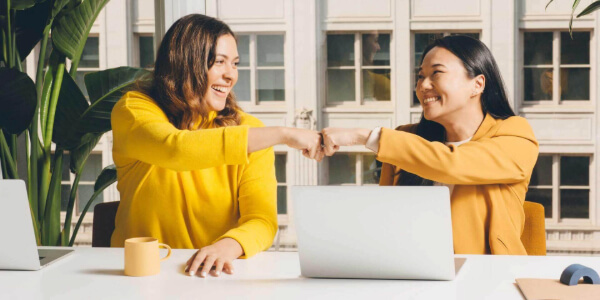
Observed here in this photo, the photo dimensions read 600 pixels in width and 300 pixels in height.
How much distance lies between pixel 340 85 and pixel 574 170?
1.27 metres

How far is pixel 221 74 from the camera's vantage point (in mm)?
2092

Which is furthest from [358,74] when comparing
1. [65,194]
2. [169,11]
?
[65,194]

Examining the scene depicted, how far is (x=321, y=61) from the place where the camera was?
330cm

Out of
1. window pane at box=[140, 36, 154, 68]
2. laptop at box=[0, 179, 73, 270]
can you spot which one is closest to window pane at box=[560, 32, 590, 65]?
window pane at box=[140, 36, 154, 68]

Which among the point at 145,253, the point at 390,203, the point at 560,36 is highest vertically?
the point at 560,36

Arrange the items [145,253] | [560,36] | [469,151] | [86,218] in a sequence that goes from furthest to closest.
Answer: [86,218], [560,36], [469,151], [145,253]

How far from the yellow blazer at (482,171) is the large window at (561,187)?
46.6 inches

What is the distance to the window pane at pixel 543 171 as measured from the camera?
10.5 ft

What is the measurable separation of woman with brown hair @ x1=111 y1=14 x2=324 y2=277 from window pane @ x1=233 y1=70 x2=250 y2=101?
119cm

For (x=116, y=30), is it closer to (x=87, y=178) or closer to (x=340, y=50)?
(x=87, y=178)

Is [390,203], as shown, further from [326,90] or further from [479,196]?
[326,90]

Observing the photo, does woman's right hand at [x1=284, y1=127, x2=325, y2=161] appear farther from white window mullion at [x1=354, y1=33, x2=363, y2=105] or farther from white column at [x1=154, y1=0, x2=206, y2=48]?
white column at [x1=154, y1=0, x2=206, y2=48]

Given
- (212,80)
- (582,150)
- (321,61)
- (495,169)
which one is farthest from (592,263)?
(321,61)

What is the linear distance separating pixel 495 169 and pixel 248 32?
1746 mm
